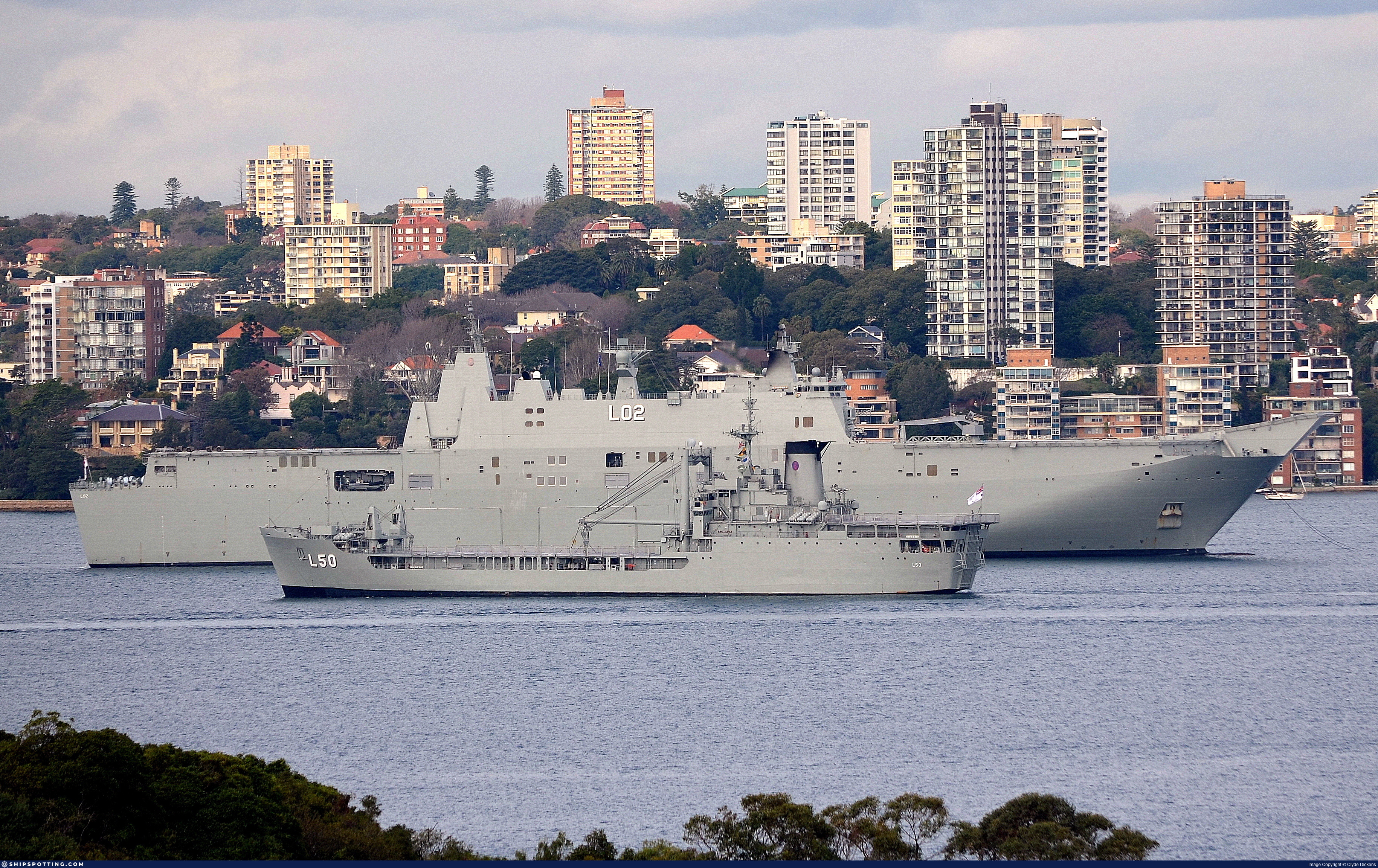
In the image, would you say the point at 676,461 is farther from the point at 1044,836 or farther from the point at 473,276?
the point at 473,276

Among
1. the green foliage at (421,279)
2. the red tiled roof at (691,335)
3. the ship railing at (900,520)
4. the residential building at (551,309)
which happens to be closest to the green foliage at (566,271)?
the residential building at (551,309)

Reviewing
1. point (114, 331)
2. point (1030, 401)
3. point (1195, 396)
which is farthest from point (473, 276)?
point (1195, 396)

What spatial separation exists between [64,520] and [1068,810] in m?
55.4

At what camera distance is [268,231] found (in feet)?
487

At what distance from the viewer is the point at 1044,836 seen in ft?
62.4

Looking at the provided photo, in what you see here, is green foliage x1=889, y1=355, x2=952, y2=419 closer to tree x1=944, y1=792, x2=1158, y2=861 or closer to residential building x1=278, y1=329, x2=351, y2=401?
residential building x1=278, y1=329, x2=351, y2=401

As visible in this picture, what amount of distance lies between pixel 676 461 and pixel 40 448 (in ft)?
129

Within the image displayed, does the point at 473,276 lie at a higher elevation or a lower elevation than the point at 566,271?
higher

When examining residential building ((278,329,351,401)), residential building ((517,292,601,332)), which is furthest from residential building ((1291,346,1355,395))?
residential building ((278,329,351,401))

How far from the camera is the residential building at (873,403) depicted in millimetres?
75688

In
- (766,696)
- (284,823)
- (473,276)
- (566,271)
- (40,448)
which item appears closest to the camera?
(284,823)

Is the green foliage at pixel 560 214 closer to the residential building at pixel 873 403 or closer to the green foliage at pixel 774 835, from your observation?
the residential building at pixel 873 403

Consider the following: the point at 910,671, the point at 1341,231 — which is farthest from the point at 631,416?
the point at 1341,231

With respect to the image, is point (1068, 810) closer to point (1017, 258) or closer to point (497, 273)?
point (1017, 258)
